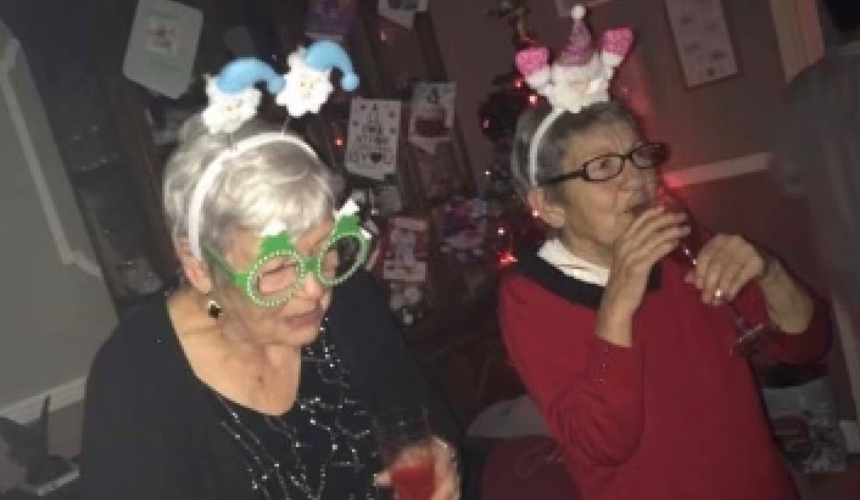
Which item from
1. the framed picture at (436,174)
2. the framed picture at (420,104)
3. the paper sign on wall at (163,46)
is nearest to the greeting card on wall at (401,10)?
the framed picture at (420,104)

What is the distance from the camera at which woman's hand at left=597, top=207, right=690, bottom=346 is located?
4.99ft

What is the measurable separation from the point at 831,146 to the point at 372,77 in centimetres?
171

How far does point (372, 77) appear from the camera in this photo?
361 cm

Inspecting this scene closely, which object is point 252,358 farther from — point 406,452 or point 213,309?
point 406,452

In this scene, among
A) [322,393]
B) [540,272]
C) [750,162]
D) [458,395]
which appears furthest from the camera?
[458,395]

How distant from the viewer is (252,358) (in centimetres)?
151

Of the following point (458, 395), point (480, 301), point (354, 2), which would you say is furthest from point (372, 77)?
point (458, 395)

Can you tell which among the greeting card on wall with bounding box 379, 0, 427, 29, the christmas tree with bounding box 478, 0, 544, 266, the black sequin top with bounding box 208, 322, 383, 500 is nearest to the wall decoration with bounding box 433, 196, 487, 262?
the christmas tree with bounding box 478, 0, 544, 266

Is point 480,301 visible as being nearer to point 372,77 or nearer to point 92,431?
point 372,77

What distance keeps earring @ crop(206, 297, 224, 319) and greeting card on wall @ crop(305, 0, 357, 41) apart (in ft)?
6.93

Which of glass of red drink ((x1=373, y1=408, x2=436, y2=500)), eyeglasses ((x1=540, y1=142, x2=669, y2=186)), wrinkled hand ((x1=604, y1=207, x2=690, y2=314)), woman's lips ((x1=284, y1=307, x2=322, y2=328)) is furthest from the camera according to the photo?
eyeglasses ((x1=540, y1=142, x2=669, y2=186))

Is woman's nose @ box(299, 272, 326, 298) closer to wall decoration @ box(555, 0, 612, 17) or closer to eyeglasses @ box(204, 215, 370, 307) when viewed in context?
eyeglasses @ box(204, 215, 370, 307)

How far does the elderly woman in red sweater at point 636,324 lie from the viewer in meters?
1.54

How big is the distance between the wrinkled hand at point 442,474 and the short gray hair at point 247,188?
0.32 m
